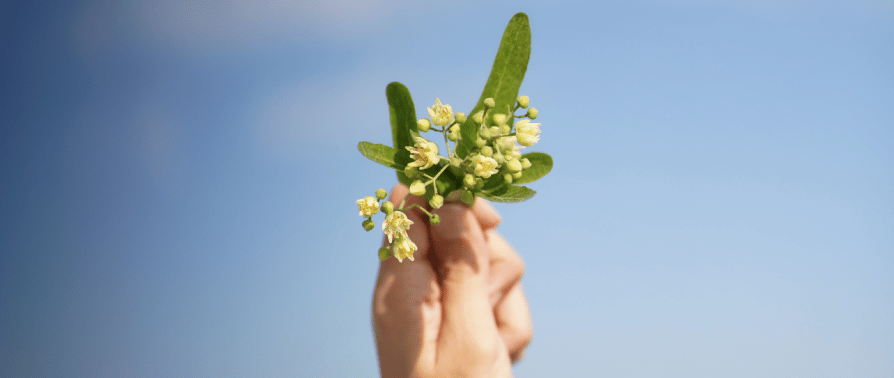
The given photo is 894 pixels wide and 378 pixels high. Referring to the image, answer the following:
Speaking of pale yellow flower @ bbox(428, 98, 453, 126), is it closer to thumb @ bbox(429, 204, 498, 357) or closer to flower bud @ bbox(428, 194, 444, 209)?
flower bud @ bbox(428, 194, 444, 209)

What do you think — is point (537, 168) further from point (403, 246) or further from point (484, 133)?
point (403, 246)

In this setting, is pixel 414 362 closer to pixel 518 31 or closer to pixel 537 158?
pixel 537 158

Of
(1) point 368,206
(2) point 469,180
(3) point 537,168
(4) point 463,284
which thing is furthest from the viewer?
(4) point 463,284

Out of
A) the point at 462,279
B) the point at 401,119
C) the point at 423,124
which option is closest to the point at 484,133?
the point at 423,124

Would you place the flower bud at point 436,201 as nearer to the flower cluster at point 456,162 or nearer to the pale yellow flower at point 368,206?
the flower cluster at point 456,162

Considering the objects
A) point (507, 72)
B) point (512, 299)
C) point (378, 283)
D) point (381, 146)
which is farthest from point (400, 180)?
point (512, 299)
